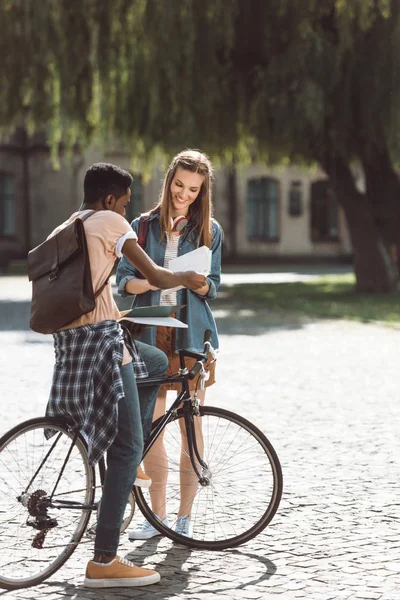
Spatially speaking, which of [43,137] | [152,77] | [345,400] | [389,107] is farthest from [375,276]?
[43,137]

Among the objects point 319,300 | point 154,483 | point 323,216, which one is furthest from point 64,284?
point 323,216

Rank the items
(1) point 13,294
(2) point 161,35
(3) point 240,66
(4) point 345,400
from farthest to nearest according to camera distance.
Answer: (1) point 13,294, (3) point 240,66, (2) point 161,35, (4) point 345,400

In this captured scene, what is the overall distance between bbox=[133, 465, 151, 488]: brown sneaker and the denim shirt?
1.89ft

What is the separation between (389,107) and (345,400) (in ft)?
38.5

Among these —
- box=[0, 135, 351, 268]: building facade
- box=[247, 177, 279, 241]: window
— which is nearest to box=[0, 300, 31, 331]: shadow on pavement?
box=[0, 135, 351, 268]: building facade

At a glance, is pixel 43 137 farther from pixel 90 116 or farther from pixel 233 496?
pixel 233 496

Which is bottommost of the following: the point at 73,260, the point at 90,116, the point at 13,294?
the point at 13,294

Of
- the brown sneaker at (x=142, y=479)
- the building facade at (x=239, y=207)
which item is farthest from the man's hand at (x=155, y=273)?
the building facade at (x=239, y=207)

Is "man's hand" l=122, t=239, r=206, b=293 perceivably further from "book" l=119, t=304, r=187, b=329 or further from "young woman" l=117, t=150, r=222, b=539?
"young woman" l=117, t=150, r=222, b=539

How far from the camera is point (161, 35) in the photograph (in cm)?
1995

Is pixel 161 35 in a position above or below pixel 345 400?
above

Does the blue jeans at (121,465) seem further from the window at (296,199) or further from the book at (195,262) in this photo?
the window at (296,199)

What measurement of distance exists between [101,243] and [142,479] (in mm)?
1101

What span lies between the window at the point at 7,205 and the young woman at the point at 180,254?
1585 inches
